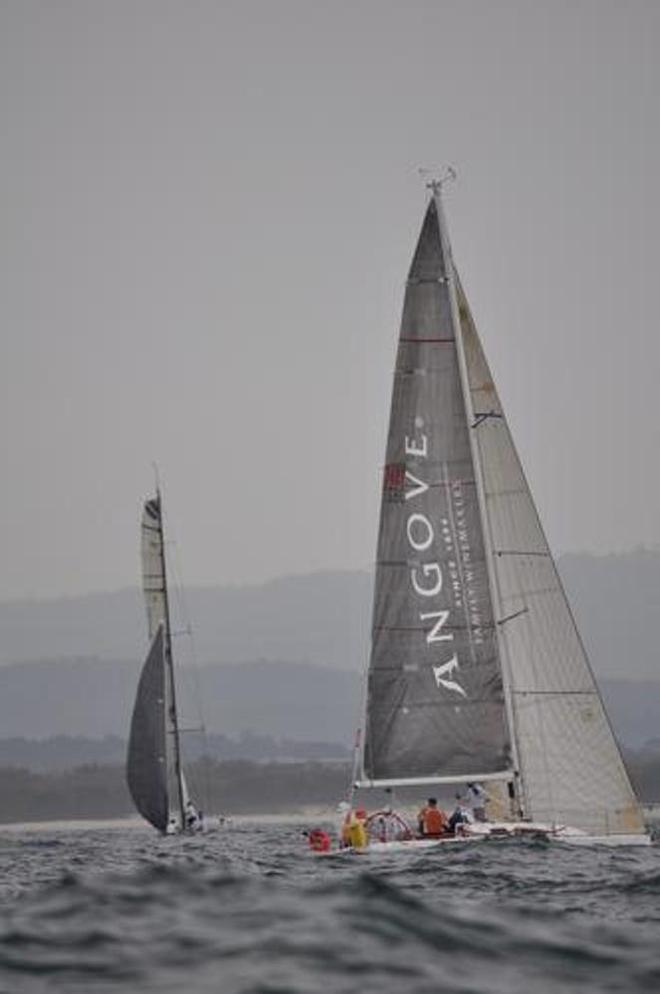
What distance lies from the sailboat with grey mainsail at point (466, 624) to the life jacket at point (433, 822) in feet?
8.77

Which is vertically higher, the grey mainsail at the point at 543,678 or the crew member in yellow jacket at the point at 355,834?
the grey mainsail at the point at 543,678

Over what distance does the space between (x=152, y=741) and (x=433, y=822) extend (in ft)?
129

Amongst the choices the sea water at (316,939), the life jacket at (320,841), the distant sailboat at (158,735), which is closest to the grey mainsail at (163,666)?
the distant sailboat at (158,735)

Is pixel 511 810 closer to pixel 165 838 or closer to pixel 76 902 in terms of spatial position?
pixel 76 902

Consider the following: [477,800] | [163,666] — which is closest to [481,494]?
[477,800]

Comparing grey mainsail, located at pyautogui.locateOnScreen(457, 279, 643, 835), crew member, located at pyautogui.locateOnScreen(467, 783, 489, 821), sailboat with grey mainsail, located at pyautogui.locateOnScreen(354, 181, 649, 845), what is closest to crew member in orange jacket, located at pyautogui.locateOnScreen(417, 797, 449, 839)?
sailboat with grey mainsail, located at pyautogui.locateOnScreen(354, 181, 649, 845)

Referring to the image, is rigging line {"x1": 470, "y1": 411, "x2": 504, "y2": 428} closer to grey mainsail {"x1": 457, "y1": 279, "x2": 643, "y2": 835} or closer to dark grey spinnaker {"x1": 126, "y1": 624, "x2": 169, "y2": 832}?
grey mainsail {"x1": 457, "y1": 279, "x2": 643, "y2": 835}

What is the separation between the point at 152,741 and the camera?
77438mm

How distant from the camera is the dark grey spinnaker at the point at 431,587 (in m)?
43.3

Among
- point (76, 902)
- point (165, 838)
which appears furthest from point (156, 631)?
point (76, 902)

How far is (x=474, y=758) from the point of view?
4338 cm

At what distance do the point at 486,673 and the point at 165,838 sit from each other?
35010 mm

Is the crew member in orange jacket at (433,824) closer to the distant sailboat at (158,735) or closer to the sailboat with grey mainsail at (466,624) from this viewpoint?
the sailboat with grey mainsail at (466,624)

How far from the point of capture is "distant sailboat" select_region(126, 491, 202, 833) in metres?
77.2
